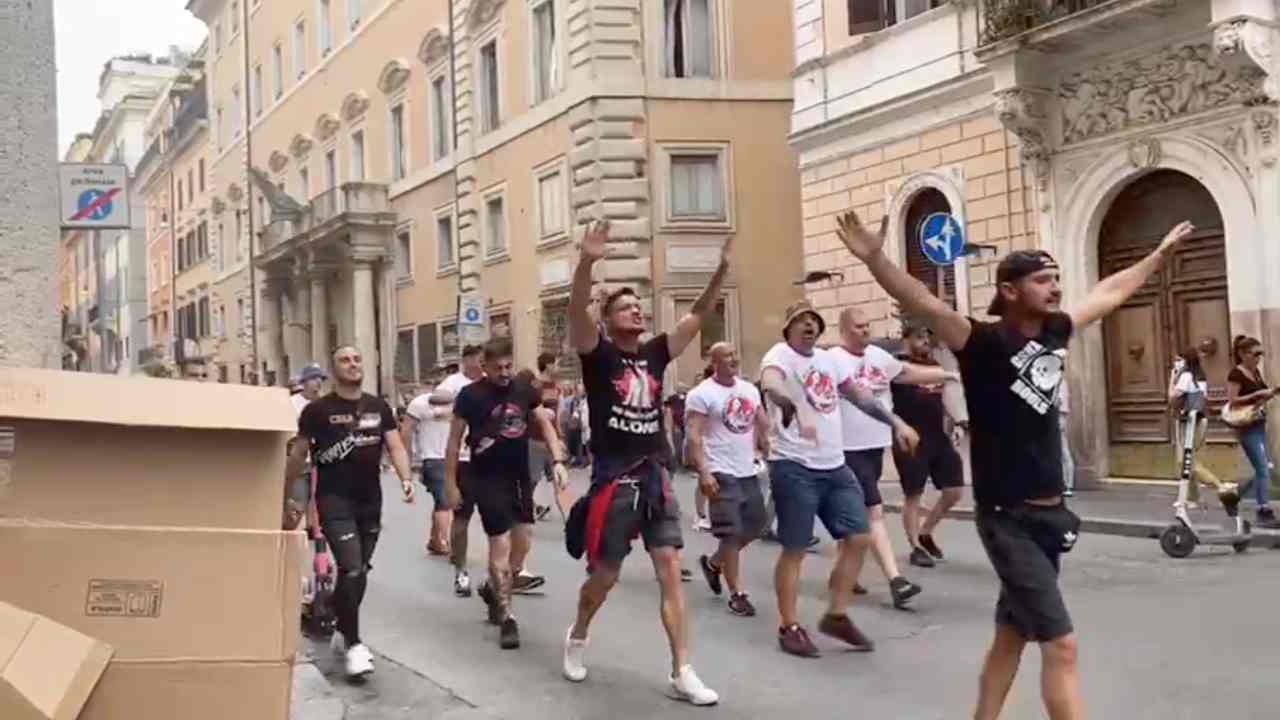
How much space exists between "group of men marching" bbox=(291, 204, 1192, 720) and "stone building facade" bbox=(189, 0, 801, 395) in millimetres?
15664

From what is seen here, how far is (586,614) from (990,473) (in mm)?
2662

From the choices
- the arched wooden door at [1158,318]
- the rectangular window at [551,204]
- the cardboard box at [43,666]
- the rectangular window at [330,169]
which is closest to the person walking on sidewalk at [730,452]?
the cardboard box at [43,666]

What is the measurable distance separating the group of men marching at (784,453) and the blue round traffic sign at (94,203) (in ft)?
5.25

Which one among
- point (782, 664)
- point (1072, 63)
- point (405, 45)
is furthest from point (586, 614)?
point (405, 45)

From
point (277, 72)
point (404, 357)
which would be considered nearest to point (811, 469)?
point (404, 357)

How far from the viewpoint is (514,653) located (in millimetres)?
7738

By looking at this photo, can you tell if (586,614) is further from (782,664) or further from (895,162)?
(895,162)

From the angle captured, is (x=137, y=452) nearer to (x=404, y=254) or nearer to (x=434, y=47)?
(x=434, y=47)

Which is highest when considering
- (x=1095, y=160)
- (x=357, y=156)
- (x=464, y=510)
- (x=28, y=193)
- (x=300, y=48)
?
(x=300, y=48)

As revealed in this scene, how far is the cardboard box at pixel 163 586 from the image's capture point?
110 inches

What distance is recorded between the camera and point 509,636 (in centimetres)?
791

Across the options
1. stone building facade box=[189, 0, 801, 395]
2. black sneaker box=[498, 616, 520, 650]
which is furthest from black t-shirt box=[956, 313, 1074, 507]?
stone building facade box=[189, 0, 801, 395]

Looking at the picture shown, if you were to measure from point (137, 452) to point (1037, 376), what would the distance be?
295cm

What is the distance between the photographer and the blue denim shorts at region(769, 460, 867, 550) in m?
7.42
